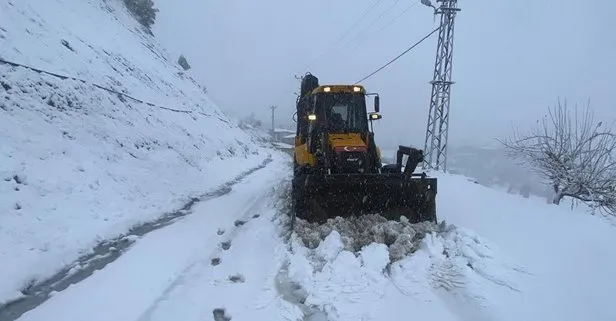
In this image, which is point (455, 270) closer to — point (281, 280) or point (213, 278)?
point (281, 280)

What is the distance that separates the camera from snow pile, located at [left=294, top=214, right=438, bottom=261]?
6.24 metres

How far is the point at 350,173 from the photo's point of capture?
8500mm

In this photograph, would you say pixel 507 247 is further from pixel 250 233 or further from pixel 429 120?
pixel 429 120

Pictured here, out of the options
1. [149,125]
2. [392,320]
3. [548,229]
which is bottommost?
[392,320]

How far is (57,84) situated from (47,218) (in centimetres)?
637

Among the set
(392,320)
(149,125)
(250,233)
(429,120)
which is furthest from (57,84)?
(429,120)

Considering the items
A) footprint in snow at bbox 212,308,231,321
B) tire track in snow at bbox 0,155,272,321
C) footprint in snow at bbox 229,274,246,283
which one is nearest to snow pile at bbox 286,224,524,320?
footprint in snow at bbox 229,274,246,283

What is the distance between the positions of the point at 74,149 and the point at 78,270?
15.5 ft

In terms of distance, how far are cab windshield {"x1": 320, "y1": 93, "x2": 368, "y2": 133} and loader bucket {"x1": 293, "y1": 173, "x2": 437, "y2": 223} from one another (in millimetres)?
2051

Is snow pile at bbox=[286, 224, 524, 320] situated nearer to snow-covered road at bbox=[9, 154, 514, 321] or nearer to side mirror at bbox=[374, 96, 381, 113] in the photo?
snow-covered road at bbox=[9, 154, 514, 321]

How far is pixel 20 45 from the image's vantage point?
11.9 meters

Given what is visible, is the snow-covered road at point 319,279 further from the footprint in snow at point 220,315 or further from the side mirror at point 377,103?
the side mirror at point 377,103

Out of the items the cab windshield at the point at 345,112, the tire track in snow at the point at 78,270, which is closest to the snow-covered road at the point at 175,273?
the tire track in snow at the point at 78,270

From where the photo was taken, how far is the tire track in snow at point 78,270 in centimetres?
468
